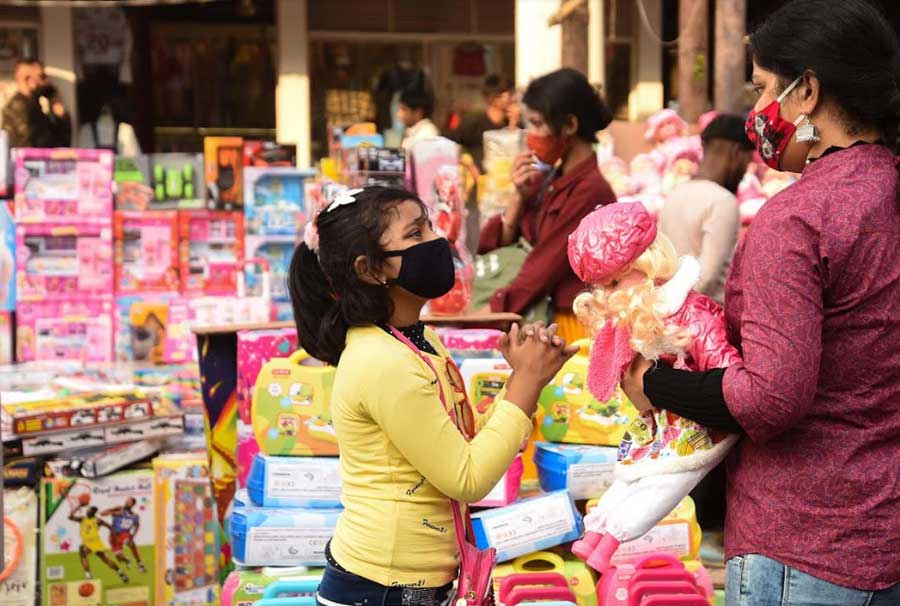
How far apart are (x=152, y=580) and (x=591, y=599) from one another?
1.94m

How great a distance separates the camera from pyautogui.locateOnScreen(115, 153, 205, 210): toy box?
656 centimetres

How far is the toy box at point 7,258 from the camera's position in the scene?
6.33 meters

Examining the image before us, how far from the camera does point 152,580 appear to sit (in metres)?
4.45

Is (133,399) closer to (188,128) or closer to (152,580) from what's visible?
(152,580)

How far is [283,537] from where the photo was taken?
3.25 m

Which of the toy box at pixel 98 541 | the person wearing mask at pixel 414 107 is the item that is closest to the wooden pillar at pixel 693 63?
the person wearing mask at pixel 414 107

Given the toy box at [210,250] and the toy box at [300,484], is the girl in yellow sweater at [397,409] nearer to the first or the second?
the toy box at [300,484]

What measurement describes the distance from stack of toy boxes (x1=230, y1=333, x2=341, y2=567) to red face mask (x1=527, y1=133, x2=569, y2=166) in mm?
1195

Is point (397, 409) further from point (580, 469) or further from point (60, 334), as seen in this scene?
point (60, 334)

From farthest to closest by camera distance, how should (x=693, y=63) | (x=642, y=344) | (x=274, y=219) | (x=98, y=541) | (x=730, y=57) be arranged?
(x=693, y=63) → (x=730, y=57) → (x=274, y=219) → (x=98, y=541) → (x=642, y=344)

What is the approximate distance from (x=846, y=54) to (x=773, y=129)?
0.51ft

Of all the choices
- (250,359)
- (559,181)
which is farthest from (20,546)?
(559,181)

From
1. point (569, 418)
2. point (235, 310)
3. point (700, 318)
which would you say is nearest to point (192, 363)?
point (235, 310)

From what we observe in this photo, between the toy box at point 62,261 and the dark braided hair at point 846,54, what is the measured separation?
5.23m
